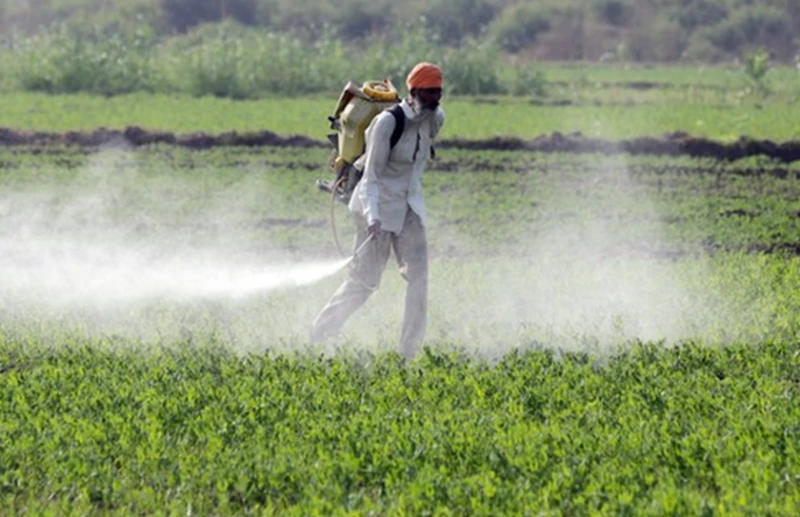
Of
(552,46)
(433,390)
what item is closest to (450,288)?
(433,390)

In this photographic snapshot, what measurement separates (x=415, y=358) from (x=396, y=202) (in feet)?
3.43

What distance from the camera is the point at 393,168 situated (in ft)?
35.1

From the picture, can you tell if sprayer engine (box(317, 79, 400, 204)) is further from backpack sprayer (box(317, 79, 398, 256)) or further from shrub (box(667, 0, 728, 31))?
shrub (box(667, 0, 728, 31))

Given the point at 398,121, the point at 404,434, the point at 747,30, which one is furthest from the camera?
the point at 747,30

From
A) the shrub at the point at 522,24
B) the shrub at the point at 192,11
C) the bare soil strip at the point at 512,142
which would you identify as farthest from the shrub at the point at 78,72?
the shrub at the point at 522,24

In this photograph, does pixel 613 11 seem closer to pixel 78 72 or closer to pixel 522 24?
pixel 522 24

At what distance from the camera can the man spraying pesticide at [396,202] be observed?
10445 millimetres

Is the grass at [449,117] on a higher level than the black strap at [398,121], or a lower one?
lower

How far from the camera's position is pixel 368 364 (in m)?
10.1

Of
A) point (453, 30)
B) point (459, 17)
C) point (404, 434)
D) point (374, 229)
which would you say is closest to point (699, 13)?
point (459, 17)

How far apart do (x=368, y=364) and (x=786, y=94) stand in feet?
86.5

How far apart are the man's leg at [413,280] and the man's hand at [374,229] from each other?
347 millimetres

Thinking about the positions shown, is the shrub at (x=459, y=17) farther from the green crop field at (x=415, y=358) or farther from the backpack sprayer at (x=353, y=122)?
the backpack sprayer at (x=353, y=122)

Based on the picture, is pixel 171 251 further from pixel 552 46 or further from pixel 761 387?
pixel 552 46
